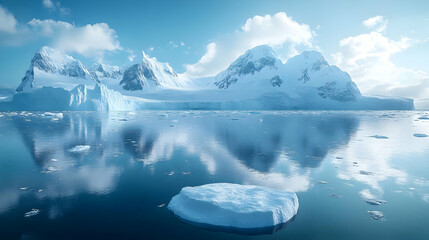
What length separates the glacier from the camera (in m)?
57.1

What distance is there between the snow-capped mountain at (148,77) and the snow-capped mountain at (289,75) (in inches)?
1044

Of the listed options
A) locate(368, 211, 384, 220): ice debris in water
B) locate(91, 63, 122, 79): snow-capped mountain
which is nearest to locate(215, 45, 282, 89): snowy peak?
locate(91, 63, 122, 79): snow-capped mountain

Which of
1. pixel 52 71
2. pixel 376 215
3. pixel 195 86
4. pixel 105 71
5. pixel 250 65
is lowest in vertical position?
pixel 376 215

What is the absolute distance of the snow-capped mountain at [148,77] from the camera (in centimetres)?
12362

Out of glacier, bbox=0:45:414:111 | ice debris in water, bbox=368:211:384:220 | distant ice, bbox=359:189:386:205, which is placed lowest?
ice debris in water, bbox=368:211:384:220

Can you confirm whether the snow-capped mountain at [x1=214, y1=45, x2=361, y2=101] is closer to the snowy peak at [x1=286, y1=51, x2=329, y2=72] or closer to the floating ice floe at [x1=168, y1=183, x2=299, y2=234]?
the snowy peak at [x1=286, y1=51, x2=329, y2=72]

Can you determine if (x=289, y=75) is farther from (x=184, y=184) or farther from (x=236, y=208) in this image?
(x=236, y=208)

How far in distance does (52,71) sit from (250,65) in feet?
318

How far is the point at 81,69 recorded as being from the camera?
11306 centimetres

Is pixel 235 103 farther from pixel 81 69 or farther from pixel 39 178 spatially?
pixel 81 69

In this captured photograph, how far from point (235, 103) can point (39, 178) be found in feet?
230

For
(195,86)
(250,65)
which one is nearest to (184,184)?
(195,86)

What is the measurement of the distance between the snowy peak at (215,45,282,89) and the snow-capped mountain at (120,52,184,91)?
87.7ft

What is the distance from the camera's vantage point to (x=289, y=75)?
12800 centimetres
